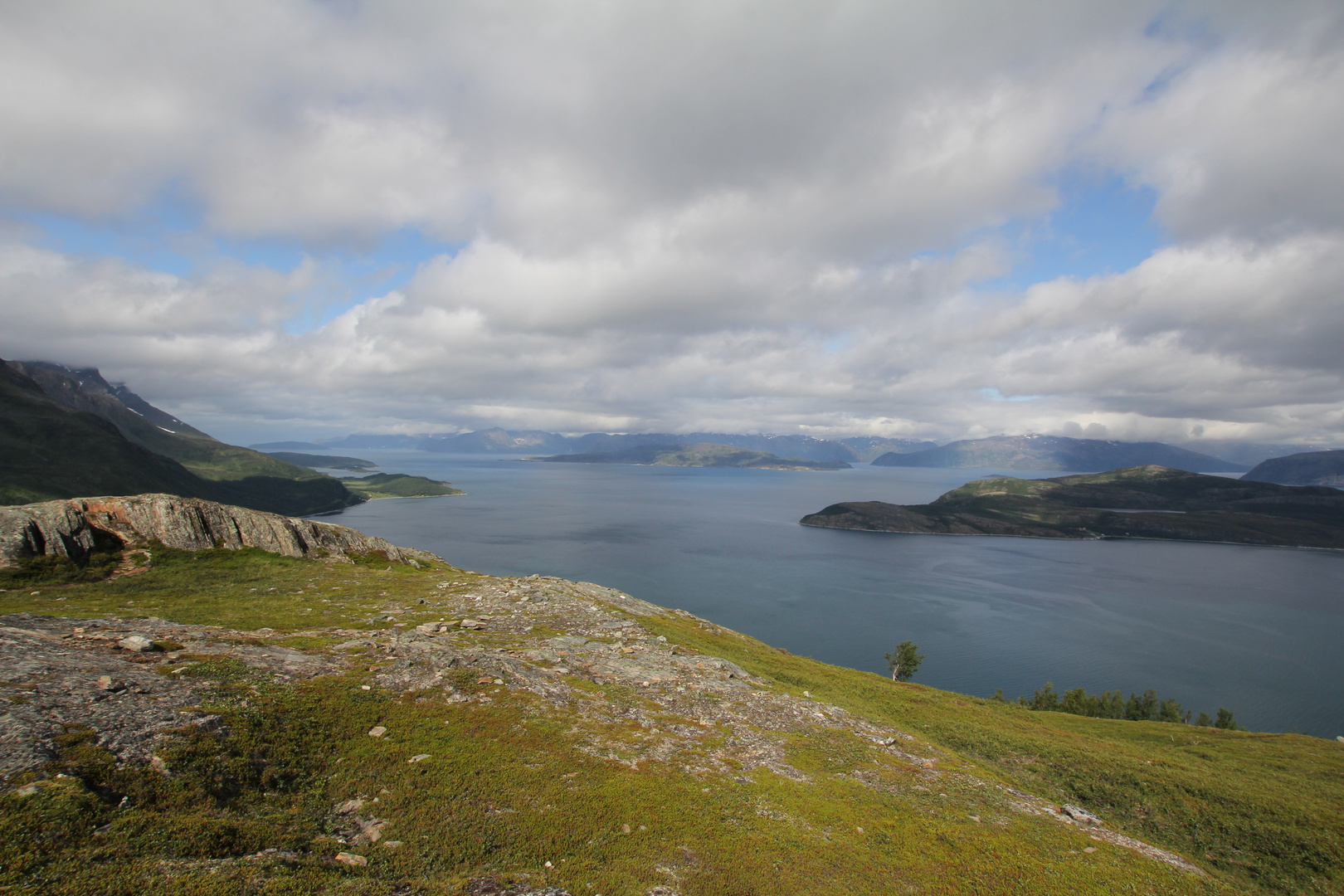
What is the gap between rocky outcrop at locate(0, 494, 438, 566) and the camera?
4475 cm

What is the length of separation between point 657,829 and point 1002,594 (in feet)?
641

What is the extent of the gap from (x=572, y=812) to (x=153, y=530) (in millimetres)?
60256

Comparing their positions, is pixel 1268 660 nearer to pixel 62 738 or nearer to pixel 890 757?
pixel 890 757

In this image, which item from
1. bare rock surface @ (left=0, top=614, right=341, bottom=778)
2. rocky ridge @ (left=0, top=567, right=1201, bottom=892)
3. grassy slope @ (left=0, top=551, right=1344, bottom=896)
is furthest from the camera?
rocky ridge @ (left=0, top=567, right=1201, bottom=892)

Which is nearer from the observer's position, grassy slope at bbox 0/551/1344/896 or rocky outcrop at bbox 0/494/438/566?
grassy slope at bbox 0/551/1344/896

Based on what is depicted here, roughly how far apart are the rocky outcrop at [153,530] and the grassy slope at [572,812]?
12.2 meters

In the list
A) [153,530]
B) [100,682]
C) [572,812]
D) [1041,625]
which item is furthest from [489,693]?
[1041,625]

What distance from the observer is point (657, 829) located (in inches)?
733

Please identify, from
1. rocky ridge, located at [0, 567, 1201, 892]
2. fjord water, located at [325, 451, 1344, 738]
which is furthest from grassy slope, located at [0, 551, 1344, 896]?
fjord water, located at [325, 451, 1344, 738]

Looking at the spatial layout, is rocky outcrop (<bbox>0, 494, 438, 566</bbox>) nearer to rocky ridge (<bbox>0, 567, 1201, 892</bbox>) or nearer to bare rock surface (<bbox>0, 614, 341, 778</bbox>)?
rocky ridge (<bbox>0, 567, 1201, 892</bbox>)

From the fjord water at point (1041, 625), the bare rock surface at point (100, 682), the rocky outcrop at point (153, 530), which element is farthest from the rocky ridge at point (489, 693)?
the fjord water at point (1041, 625)

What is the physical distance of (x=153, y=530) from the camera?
173ft

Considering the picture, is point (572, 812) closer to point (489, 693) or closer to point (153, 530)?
point (489, 693)

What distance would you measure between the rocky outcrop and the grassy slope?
1217 cm
